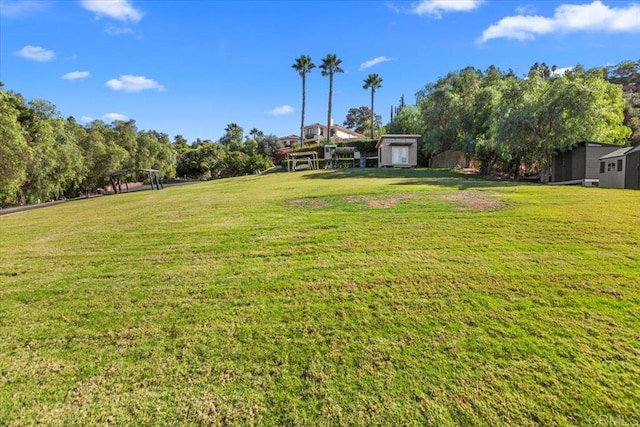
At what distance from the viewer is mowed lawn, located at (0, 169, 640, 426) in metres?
Answer: 2.85

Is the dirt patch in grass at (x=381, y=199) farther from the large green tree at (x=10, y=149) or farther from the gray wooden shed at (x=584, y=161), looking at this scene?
the large green tree at (x=10, y=149)

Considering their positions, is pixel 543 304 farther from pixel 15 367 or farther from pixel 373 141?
pixel 373 141

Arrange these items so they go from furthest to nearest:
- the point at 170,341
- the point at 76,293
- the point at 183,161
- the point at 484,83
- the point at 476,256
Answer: the point at 183,161, the point at 484,83, the point at 476,256, the point at 76,293, the point at 170,341

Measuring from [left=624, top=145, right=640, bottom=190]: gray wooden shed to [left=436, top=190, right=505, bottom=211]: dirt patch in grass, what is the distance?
10349 mm

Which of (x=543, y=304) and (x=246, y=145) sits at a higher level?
(x=246, y=145)

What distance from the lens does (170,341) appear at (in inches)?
145

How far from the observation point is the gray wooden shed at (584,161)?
64.0ft

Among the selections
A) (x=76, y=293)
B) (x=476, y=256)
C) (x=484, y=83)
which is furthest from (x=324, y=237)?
(x=484, y=83)

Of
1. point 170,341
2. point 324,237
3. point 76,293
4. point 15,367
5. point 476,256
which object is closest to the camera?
point 15,367

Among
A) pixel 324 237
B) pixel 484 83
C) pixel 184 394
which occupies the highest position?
pixel 484 83

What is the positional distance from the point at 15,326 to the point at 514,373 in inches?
218

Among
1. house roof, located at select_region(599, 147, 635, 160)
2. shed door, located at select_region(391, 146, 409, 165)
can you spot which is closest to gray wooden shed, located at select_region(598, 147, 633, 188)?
house roof, located at select_region(599, 147, 635, 160)

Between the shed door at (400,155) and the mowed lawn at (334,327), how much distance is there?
24.4 metres

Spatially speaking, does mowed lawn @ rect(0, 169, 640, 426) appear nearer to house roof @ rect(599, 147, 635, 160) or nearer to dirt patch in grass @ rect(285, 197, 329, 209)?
dirt patch in grass @ rect(285, 197, 329, 209)
